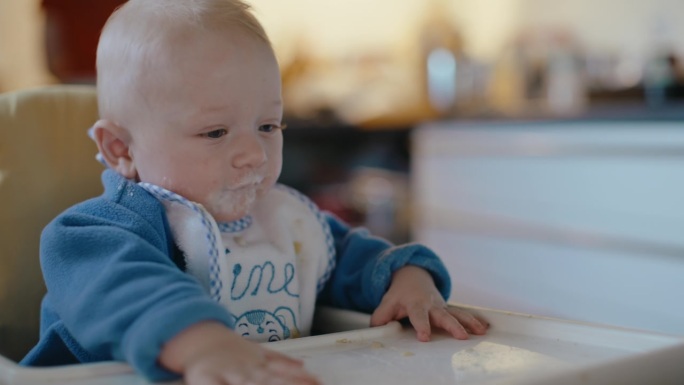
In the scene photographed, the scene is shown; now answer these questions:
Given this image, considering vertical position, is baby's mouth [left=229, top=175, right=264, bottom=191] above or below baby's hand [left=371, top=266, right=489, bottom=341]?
above

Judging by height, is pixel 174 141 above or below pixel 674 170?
above

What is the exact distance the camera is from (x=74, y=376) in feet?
1.96

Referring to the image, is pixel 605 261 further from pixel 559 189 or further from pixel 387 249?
pixel 387 249

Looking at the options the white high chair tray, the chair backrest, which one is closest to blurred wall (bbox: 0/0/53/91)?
the chair backrest

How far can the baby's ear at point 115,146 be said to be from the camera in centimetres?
82

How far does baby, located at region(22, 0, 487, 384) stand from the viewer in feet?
2.21

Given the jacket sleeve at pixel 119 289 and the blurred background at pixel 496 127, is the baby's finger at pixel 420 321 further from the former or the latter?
the blurred background at pixel 496 127

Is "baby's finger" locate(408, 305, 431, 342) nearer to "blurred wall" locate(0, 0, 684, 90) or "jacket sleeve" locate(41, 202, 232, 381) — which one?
"jacket sleeve" locate(41, 202, 232, 381)

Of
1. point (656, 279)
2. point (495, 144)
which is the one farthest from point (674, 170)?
point (495, 144)

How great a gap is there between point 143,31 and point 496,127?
6.78ft

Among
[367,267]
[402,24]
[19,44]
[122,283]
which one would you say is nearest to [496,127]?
[402,24]

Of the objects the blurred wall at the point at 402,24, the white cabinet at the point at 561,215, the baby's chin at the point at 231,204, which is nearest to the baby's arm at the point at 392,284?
the baby's chin at the point at 231,204

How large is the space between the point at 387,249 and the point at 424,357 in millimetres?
267

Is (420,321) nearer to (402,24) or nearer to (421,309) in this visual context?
(421,309)
